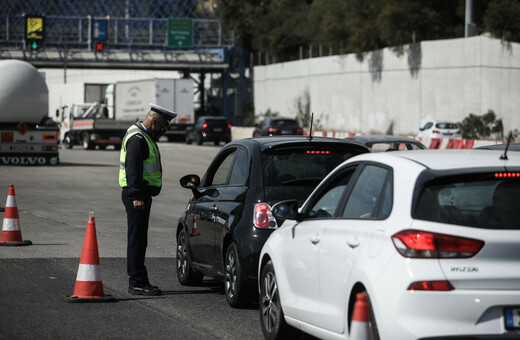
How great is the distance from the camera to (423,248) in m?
5.83

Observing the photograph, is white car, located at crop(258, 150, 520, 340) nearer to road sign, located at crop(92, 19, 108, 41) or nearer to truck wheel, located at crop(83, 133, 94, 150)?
truck wheel, located at crop(83, 133, 94, 150)

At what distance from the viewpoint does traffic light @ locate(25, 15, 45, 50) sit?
85.2 m

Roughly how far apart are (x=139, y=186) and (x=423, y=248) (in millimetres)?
5033

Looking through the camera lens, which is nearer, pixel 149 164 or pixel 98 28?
pixel 149 164

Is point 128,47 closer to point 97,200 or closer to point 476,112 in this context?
point 476,112

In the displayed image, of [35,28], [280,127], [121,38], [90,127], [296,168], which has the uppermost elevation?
[35,28]

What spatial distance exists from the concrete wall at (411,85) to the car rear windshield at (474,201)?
133 feet

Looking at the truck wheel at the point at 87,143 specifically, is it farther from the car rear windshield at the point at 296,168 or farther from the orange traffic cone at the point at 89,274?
the car rear windshield at the point at 296,168

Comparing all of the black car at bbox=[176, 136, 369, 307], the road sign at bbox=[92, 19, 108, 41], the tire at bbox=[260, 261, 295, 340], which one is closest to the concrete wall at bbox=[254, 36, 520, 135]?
the road sign at bbox=[92, 19, 108, 41]

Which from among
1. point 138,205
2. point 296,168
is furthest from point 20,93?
point 296,168

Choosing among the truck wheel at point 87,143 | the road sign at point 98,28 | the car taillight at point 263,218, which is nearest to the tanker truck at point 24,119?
the truck wheel at point 87,143

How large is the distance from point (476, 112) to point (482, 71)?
1.97 m

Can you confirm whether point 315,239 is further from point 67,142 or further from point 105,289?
point 67,142

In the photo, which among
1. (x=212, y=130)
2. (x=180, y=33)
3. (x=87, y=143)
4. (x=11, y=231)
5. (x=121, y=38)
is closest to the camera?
(x=11, y=231)
